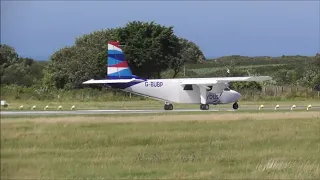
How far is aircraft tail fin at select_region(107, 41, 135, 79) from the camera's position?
45828 millimetres

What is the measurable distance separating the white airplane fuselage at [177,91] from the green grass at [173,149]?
20.8 m

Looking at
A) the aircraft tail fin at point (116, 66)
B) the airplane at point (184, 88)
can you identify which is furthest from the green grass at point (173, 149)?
the aircraft tail fin at point (116, 66)

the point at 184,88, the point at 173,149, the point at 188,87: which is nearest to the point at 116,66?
the point at 184,88

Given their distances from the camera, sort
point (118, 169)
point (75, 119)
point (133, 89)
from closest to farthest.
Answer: point (75, 119), point (118, 169), point (133, 89)

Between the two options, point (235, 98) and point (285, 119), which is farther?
point (235, 98)

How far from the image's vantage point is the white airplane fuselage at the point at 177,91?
A: 43.5m

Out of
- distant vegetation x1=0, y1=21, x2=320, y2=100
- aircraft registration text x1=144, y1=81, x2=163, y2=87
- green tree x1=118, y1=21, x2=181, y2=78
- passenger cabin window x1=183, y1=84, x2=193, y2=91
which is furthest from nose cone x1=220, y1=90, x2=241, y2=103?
green tree x1=118, y1=21, x2=181, y2=78

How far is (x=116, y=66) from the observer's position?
46.3 m

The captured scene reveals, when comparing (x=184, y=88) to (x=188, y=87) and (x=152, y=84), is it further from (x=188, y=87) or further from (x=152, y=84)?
(x=152, y=84)

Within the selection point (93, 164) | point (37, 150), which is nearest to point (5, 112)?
point (37, 150)

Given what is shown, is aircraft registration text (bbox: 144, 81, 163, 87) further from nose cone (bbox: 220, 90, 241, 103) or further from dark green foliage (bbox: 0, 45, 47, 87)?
dark green foliage (bbox: 0, 45, 47, 87)

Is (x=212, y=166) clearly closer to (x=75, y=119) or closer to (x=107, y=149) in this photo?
(x=107, y=149)

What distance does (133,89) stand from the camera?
4431 centimetres

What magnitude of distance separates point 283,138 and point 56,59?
58130mm
